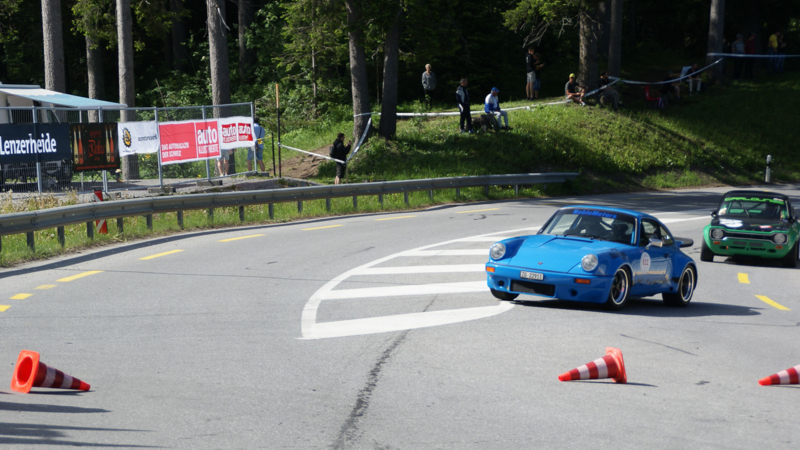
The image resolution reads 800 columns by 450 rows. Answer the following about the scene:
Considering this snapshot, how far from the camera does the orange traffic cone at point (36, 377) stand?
6164mm

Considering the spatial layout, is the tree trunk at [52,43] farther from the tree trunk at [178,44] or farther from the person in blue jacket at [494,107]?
the tree trunk at [178,44]

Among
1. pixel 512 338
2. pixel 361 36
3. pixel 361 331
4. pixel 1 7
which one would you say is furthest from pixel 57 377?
pixel 1 7

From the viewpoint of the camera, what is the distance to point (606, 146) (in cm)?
3194

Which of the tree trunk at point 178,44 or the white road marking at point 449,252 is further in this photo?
the tree trunk at point 178,44

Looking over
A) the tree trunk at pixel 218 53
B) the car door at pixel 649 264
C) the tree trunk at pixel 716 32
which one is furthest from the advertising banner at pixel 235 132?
the tree trunk at pixel 716 32

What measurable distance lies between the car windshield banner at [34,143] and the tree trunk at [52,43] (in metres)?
8.87

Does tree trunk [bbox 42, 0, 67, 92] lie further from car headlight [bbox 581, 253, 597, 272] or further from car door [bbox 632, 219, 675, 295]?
car headlight [bbox 581, 253, 597, 272]

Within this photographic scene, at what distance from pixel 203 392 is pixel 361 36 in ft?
77.7

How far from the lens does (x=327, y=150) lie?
3155 centimetres

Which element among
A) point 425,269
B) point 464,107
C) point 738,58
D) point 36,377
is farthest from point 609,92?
point 36,377

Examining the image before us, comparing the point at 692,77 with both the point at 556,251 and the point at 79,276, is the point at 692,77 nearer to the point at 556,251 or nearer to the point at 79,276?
the point at 556,251

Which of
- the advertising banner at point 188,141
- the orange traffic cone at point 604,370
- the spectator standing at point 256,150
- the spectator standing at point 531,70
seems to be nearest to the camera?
the orange traffic cone at point 604,370

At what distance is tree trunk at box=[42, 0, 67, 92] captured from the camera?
27767 mm

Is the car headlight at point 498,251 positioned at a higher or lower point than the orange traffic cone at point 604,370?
higher
